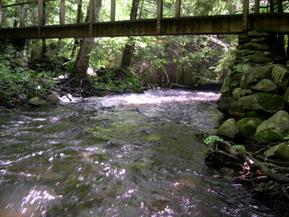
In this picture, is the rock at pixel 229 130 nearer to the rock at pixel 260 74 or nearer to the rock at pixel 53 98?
the rock at pixel 260 74

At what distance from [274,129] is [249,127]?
3.18ft

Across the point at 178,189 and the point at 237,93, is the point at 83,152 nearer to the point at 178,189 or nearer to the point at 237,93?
the point at 178,189

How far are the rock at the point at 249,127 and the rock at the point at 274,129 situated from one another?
0.55 meters

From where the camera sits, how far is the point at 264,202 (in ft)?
15.2

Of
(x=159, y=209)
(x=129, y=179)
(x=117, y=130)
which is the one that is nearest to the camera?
(x=159, y=209)

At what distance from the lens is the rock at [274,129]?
6.23 m

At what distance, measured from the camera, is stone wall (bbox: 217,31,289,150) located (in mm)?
6580

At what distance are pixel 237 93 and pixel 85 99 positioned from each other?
7.17 meters

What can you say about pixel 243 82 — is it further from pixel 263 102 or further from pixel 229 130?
pixel 229 130

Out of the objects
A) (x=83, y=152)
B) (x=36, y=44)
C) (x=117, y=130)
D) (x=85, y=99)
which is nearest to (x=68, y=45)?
(x=36, y=44)

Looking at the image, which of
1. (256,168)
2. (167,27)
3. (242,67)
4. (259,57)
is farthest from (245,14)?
(256,168)

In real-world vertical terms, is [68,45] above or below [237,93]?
above

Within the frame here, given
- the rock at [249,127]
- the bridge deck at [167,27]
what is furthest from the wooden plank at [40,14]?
the rock at [249,127]

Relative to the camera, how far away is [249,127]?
7.32 meters
